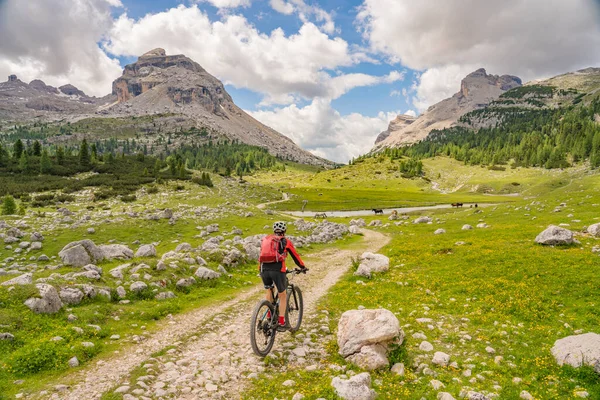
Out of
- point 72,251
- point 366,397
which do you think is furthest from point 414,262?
point 72,251

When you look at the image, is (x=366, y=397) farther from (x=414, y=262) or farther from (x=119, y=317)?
(x=414, y=262)

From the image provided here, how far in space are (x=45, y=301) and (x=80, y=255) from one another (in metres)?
12.4

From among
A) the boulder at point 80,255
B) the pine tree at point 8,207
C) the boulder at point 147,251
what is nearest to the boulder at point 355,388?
the boulder at point 147,251

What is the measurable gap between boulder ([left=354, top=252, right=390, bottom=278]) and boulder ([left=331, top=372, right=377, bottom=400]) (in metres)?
14.9

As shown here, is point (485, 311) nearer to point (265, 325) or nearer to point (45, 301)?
point (265, 325)

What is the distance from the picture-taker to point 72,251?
24.2 metres

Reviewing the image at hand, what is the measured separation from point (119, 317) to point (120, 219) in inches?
1725

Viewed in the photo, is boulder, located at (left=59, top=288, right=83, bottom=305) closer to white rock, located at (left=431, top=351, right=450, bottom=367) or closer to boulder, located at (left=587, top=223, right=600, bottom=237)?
white rock, located at (left=431, top=351, right=450, bottom=367)

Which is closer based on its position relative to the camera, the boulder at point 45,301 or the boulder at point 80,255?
the boulder at point 45,301

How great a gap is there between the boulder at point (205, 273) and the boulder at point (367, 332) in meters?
13.1

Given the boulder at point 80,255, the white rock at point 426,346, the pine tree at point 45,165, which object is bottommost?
the white rock at point 426,346

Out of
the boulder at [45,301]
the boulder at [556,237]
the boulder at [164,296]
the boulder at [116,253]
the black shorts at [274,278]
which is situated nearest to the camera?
the black shorts at [274,278]

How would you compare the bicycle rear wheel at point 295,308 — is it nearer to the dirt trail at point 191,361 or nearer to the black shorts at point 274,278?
the dirt trail at point 191,361

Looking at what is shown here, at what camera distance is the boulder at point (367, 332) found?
10.9 m
